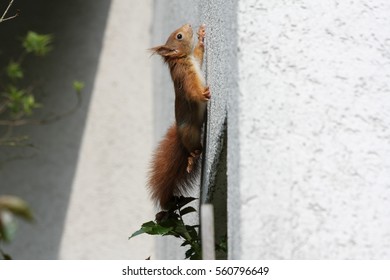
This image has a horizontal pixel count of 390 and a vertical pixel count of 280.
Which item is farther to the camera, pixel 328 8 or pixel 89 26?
pixel 89 26

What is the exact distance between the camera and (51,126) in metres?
5.50

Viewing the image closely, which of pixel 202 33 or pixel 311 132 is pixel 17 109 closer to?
pixel 202 33

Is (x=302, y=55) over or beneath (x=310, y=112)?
over

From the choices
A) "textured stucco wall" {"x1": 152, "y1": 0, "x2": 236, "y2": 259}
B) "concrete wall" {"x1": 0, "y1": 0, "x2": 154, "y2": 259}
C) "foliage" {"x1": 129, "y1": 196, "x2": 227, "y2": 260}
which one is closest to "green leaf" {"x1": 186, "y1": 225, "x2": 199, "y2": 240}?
"foliage" {"x1": 129, "y1": 196, "x2": 227, "y2": 260}

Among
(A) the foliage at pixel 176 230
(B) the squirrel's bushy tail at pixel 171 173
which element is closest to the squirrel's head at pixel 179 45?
(B) the squirrel's bushy tail at pixel 171 173

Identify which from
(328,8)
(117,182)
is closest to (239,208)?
(328,8)

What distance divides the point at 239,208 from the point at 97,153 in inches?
171

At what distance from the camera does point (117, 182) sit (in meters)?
5.60

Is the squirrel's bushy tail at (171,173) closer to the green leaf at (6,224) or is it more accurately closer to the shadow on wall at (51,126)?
the green leaf at (6,224)

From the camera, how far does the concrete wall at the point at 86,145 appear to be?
5316mm

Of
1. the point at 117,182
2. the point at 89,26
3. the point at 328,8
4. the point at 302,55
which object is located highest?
the point at 89,26

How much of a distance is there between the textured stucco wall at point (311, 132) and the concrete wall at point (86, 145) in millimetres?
3915

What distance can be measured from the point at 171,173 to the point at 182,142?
122mm

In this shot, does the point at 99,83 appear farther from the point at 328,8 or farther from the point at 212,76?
the point at 328,8
